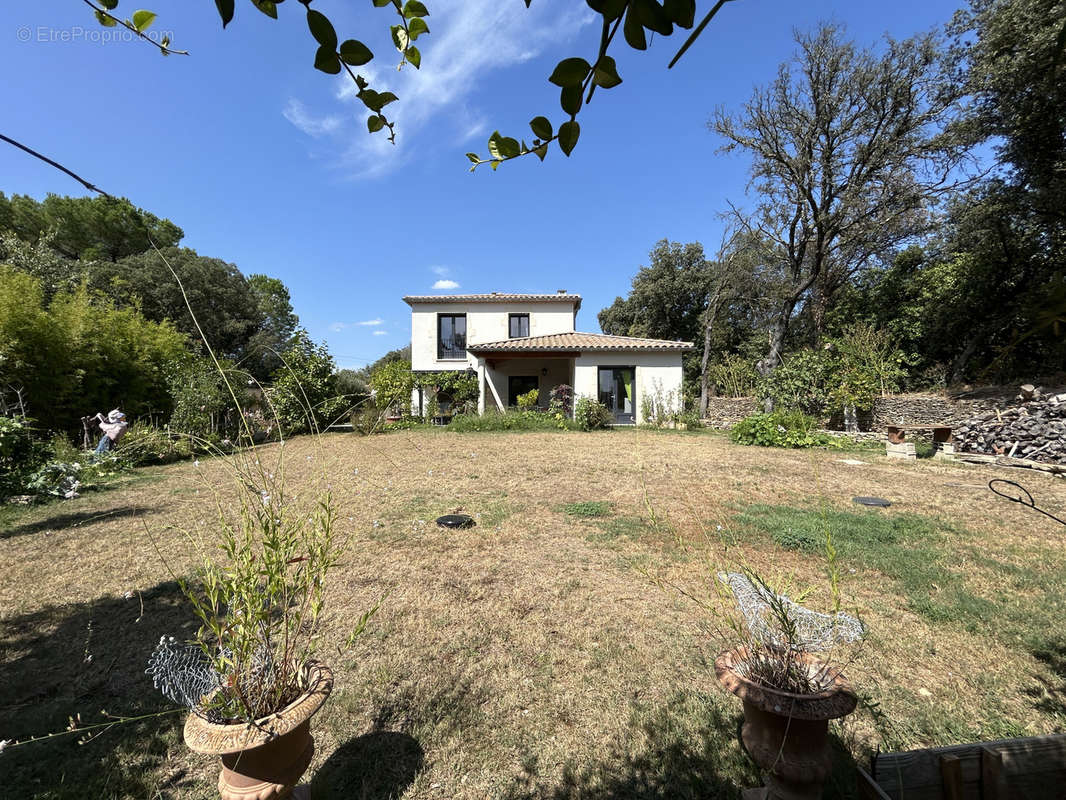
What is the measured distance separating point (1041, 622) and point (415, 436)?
11.8 metres

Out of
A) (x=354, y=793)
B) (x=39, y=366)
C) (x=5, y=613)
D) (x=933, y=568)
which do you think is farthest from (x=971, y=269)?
(x=39, y=366)

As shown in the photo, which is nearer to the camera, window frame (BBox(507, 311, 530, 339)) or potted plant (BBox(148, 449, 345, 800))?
potted plant (BBox(148, 449, 345, 800))

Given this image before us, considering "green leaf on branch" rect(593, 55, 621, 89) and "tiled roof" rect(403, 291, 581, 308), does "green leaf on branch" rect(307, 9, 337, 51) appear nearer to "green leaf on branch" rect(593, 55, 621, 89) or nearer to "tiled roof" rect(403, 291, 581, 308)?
"green leaf on branch" rect(593, 55, 621, 89)

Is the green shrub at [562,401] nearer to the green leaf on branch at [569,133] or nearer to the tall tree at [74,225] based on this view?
the green leaf on branch at [569,133]

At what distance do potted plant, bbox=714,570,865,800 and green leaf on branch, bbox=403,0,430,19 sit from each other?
2.12 metres

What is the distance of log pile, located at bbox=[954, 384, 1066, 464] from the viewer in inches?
307

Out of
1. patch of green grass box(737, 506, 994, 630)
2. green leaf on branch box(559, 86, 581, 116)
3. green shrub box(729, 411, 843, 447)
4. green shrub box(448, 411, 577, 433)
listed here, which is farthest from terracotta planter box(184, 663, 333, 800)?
green shrub box(448, 411, 577, 433)

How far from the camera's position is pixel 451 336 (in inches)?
722

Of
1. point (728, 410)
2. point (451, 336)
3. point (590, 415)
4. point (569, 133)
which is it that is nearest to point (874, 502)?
point (569, 133)

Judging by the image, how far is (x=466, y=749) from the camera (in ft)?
6.88

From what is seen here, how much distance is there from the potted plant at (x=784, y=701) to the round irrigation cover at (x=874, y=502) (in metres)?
4.66

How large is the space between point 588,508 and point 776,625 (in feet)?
11.7

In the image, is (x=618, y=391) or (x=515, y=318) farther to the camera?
(x=515, y=318)

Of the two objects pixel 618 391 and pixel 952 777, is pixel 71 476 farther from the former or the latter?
pixel 618 391
